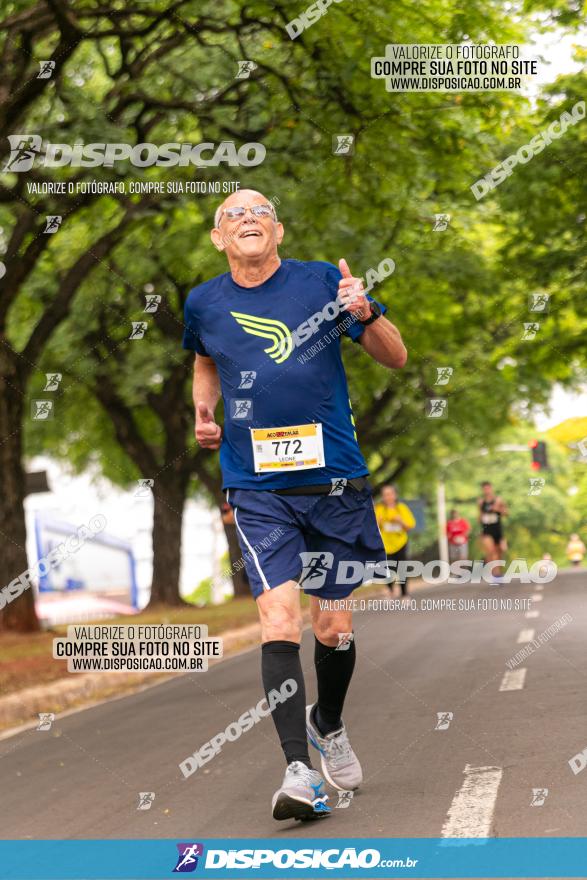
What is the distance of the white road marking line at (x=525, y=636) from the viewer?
12.3 m

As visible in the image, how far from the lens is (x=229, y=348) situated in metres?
5.59

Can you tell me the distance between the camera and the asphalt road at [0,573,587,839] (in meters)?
5.24

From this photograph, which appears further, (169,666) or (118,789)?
(169,666)

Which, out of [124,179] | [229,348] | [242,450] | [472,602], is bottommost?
[472,602]

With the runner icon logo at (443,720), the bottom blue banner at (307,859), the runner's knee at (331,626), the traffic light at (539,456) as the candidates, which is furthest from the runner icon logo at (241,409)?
the traffic light at (539,456)

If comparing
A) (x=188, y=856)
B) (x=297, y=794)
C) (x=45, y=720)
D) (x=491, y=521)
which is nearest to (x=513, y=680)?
(x=45, y=720)

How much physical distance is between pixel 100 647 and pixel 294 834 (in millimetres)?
6677

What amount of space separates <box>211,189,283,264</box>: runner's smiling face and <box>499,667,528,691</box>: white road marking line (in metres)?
4.13

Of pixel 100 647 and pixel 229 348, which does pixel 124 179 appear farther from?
pixel 229 348

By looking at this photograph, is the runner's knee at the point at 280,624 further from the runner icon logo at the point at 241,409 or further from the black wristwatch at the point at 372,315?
the black wristwatch at the point at 372,315

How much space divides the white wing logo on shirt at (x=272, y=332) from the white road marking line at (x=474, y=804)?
5.55ft

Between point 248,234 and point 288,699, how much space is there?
1.69 meters

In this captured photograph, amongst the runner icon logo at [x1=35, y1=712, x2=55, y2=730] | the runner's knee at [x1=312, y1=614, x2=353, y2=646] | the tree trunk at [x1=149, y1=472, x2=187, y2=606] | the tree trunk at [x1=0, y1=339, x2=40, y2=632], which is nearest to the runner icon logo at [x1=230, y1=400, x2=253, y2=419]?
the runner's knee at [x1=312, y1=614, x2=353, y2=646]

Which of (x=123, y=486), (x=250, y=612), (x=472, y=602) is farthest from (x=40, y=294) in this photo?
(x=123, y=486)
